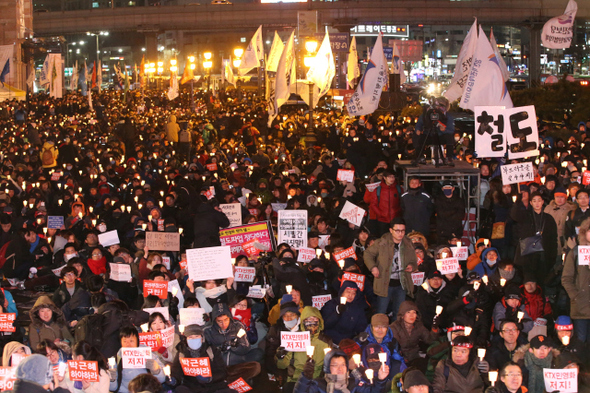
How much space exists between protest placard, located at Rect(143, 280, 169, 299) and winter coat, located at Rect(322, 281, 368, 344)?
5.74 ft

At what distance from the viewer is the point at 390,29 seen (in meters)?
120

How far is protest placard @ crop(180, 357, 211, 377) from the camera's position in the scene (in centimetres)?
732

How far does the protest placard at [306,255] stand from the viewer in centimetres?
1034

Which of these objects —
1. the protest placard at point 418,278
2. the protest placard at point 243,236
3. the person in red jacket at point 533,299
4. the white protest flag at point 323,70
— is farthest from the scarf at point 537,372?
the white protest flag at point 323,70

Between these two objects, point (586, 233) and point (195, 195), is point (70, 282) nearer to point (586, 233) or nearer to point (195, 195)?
point (195, 195)

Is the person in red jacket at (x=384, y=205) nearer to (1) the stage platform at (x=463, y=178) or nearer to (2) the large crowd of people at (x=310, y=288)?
(2) the large crowd of people at (x=310, y=288)

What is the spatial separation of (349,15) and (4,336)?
54.4 metres

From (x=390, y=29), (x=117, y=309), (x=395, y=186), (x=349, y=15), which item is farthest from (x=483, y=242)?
(x=390, y=29)

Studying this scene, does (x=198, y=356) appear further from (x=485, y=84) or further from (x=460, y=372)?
(x=485, y=84)

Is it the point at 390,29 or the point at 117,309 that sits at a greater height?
the point at 390,29

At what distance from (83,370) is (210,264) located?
8.36 ft

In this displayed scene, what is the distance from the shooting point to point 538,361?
7016 millimetres

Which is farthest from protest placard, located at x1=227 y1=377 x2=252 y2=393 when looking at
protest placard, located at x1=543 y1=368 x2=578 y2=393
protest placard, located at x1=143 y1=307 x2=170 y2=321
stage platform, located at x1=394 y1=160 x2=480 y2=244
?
stage platform, located at x1=394 y1=160 x2=480 y2=244

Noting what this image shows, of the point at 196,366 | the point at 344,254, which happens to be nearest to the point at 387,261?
the point at 344,254
